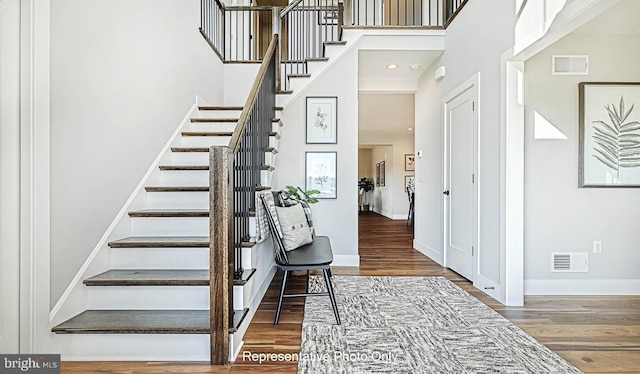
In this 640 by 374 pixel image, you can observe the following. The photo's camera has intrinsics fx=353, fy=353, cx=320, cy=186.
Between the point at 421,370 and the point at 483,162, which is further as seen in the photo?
the point at 483,162

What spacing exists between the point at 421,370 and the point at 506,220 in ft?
5.32

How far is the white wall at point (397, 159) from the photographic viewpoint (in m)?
10.6

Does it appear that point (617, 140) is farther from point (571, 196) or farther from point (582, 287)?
point (582, 287)

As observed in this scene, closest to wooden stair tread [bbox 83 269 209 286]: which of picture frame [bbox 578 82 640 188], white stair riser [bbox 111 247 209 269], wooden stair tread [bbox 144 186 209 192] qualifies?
white stair riser [bbox 111 247 209 269]

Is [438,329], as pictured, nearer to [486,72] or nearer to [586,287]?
[586,287]

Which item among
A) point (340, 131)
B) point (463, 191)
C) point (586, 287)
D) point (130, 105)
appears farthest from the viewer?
point (340, 131)

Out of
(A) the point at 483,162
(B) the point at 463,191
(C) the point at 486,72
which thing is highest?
(C) the point at 486,72

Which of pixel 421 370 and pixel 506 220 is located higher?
pixel 506 220

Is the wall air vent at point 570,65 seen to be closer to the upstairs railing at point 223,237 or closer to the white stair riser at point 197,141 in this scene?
the upstairs railing at point 223,237

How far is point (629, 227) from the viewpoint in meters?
3.26

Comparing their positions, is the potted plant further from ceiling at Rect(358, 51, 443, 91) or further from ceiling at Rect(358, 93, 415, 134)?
ceiling at Rect(358, 51, 443, 91)

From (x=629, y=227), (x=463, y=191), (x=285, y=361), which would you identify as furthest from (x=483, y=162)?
(x=285, y=361)

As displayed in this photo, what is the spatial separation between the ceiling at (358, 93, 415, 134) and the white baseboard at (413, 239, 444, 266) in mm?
2624

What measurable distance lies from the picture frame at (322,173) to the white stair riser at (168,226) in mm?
1886
